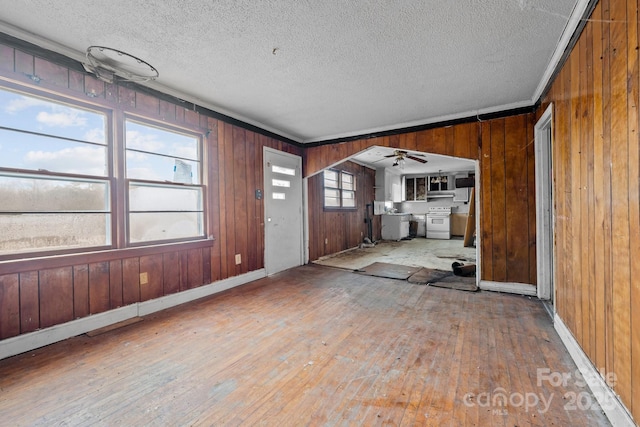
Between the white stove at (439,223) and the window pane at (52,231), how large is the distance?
9200 millimetres

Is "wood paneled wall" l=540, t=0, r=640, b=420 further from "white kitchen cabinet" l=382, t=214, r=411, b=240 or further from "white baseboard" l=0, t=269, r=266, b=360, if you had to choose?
"white kitchen cabinet" l=382, t=214, r=411, b=240

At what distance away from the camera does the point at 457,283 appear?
158 inches

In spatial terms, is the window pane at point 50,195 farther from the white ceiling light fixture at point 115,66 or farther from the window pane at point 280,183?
the window pane at point 280,183

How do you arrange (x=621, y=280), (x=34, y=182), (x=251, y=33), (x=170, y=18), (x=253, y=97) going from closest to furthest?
(x=621, y=280)
(x=170, y=18)
(x=251, y=33)
(x=34, y=182)
(x=253, y=97)

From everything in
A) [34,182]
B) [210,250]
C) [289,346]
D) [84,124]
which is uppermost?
[84,124]

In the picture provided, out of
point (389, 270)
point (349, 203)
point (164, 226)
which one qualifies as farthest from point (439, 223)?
point (164, 226)

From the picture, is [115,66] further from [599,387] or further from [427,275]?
[427,275]

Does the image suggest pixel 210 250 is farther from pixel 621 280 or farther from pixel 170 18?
pixel 621 280

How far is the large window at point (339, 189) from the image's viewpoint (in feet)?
21.8

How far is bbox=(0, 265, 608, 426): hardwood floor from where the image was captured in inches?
58.7

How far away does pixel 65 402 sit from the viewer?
159 centimetres

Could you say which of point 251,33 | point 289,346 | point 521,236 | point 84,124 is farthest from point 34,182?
point 521,236

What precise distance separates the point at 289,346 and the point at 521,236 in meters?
3.29

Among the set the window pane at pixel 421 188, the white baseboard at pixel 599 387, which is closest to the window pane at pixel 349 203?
the window pane at pixel 421 188
